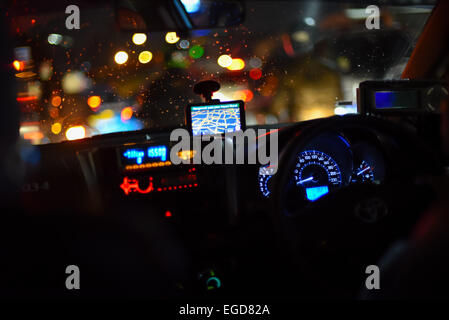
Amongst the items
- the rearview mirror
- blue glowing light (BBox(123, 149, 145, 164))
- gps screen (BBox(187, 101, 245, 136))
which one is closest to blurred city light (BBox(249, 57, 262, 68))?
the rearview mirror

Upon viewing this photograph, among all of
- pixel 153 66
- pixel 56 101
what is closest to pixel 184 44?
pixel 153 66

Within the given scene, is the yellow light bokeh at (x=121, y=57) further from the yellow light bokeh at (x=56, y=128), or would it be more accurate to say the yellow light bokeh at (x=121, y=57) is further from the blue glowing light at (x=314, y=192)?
the blue glowing light at (x=314, y=192)

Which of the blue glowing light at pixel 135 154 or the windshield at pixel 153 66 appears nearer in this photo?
the blue glowing light at pixel 135 154

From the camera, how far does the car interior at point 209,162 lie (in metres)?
1.65

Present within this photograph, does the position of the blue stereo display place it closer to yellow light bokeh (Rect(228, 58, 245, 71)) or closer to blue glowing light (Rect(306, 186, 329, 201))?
blue glowing light (Rect(306, 186, 329, 201))

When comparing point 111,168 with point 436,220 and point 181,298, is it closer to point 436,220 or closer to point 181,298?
point 181,298

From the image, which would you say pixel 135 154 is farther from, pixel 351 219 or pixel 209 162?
pixel 351 219

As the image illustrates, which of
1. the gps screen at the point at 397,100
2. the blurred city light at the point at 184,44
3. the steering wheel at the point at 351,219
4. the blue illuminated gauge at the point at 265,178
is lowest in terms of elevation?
the steering wheel at the point at 351,219

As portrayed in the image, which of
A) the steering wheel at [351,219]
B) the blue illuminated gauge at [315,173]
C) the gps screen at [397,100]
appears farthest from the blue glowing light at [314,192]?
the gps screen at [397,100]

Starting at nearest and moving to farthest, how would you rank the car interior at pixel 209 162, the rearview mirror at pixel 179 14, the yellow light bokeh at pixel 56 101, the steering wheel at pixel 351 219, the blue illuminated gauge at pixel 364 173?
the car interior at pixel 209 162 → the steering wheel at pixel 351 219 → the blue illuminated gauge at pixel 364 173 → the rearview mirror at pixel 179 14 → the yellow light bokeh at pixel 56 101

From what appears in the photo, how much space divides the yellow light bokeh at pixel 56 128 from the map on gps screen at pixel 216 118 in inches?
41.4

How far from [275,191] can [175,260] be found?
2.07ft

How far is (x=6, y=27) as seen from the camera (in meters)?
1.66

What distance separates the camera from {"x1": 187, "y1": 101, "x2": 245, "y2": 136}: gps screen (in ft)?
8.56
